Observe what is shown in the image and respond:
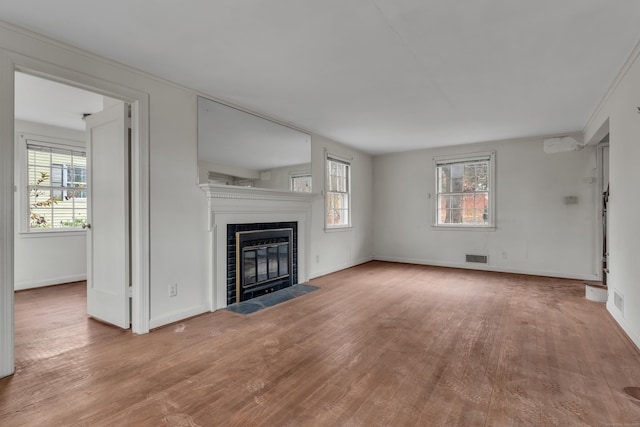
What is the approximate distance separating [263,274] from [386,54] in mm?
2971

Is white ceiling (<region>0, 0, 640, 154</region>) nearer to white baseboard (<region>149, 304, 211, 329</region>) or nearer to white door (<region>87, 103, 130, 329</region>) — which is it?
white door (<region>87, 103, 130, 329</region>)

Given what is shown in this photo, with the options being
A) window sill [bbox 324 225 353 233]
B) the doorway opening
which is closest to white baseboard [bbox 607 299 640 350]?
window sill [bbox 324 225 353 233]

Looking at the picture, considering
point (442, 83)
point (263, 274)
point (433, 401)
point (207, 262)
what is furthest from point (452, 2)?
point (263, 274)

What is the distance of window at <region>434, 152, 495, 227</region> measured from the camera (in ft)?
19.3

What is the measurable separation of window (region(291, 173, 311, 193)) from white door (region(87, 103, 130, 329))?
2.24m

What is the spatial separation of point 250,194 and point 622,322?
13.4 ft

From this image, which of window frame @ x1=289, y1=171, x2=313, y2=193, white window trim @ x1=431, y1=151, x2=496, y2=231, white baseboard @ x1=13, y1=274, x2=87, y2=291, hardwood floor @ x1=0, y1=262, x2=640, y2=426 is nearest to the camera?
hardwood floor @ x1=0, y1=262, x2=640, y2=426

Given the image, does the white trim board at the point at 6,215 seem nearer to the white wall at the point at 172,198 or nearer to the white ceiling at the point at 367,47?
the white ceiling at the point at 367,47

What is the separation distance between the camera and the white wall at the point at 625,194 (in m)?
2.68

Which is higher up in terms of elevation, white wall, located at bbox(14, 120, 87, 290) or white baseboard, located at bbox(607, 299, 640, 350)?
white wall, located at bbox(14, 120, 87, 290)

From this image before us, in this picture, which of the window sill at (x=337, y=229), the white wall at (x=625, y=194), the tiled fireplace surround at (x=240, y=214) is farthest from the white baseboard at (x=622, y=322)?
the window sill at (x=337, y=229)

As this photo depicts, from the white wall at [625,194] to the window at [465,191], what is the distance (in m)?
2.24

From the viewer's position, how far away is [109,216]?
3.16 metres

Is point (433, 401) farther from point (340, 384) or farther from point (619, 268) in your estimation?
point (619, 268)
